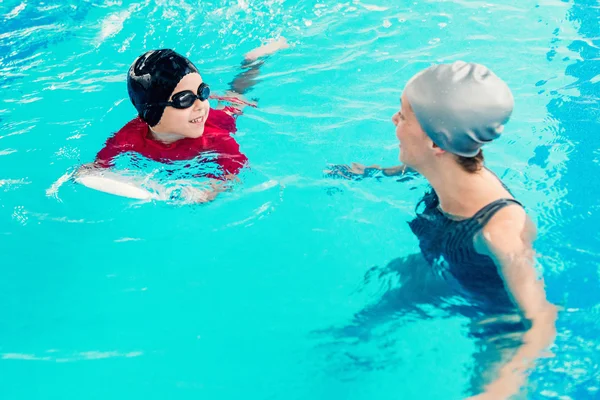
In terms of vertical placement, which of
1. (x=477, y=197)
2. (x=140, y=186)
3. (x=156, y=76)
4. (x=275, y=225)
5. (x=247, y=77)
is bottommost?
(x=275, y=225)

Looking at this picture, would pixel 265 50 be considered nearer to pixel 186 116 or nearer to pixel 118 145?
pixel 186 116

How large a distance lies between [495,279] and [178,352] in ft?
6.41


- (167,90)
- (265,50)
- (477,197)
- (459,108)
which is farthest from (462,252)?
(265,50)

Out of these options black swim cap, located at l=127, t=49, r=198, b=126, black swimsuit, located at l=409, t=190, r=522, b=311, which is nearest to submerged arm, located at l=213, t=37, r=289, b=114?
black swim cap, located at l=127, t=49, r=198, b=126

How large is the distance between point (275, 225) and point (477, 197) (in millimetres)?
1879

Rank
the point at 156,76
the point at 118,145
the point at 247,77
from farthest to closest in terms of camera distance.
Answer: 1. the point at 247,77
2. the point at 118,145
3. the point at 156,76

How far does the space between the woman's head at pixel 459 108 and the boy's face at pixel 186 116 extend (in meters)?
1.94

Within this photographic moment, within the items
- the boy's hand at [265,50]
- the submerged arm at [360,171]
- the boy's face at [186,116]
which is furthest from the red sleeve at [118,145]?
the boy's hand at [265,50]

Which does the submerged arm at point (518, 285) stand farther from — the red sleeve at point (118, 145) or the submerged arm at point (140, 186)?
the red sleeve at point (118, 145)

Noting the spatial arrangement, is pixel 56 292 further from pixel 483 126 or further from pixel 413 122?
pixel 483 126

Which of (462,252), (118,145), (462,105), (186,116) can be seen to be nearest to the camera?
(462,105)

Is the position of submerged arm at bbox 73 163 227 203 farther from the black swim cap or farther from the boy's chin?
the black swim cap

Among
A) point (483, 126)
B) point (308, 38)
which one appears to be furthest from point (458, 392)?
point (308, 38)

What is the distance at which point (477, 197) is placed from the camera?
2879 millimetres
